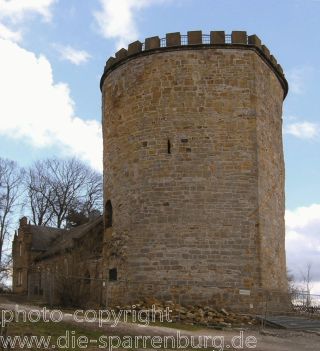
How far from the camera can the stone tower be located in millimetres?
17547

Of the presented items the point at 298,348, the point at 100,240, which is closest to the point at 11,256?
the point at 100,240

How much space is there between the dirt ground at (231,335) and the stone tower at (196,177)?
3.14m

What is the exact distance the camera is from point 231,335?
1343cm

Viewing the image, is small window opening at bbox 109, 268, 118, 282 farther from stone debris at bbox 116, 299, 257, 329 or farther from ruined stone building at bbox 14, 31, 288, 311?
stone debris at bbox 116, 299, 257, 329

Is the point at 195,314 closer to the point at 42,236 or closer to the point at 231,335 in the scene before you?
the point at 231,335

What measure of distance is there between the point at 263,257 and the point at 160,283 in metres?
3.40

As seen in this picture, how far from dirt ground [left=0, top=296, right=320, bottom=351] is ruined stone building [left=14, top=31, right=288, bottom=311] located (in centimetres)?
315

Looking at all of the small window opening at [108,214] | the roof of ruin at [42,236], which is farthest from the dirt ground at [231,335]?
the roof of ruin at [42,236]

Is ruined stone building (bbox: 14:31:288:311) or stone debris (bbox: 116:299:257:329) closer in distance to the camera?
stone debris (bbox: 116:299:257:329)

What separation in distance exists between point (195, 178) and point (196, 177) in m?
0.05

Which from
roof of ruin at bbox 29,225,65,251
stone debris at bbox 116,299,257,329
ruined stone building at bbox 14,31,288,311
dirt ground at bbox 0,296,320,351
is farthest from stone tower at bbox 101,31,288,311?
roof of ruin at bbox 29,225,65,251

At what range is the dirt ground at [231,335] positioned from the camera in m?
11.7

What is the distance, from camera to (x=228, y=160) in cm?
1820

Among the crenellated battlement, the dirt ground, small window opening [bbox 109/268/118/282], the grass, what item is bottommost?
the dirt ground
